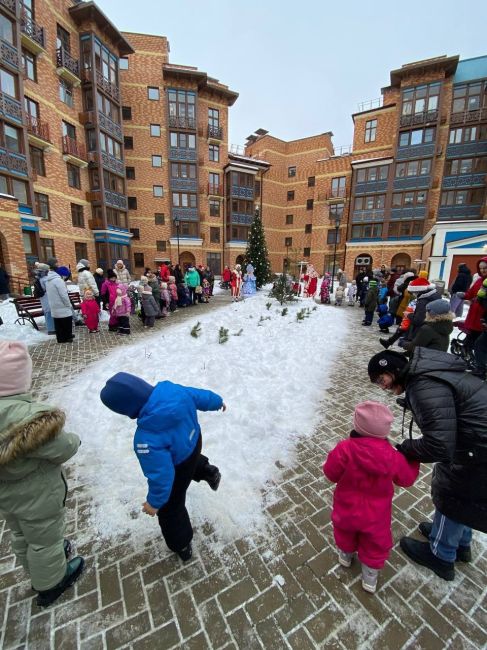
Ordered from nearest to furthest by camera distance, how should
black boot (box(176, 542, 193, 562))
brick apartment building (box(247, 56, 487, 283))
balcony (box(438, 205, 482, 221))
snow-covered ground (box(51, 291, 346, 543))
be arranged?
black boot (box(176, 542, 193, 562)) < snow-covered ground (box(51, 291, 346, 543)) < brick apartment building (box(247, 56, 487, 283)) < balcony (box(438, 205, 482, 221))

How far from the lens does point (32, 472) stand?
1722mm

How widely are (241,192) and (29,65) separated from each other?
1885 centimetres

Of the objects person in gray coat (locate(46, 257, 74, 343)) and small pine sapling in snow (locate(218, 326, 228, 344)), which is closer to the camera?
small pine sapling in snow (locate(218, 326, 228, 344))

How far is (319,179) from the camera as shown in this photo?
31969 millimetres

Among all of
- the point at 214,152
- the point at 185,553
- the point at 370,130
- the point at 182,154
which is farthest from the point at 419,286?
the point at 370,130

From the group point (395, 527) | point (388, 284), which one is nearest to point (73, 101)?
point (388, 284)

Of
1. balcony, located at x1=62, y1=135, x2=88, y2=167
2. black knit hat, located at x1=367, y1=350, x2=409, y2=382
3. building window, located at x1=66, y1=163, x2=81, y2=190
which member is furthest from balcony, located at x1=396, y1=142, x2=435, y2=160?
black knit hat, located at x1=367, y1=350, x2=409, y2=382

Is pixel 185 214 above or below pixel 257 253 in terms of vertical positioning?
above

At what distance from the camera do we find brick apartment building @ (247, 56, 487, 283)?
2378cm

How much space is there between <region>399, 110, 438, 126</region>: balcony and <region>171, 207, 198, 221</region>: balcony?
2085cm

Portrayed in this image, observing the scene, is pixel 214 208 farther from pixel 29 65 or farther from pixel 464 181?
pixel 464 181

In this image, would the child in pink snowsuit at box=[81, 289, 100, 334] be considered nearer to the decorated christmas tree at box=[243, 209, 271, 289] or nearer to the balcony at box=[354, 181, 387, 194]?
the decorated christmas tree at box=[243, 209, 271, 289]

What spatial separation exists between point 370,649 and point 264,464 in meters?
1.67

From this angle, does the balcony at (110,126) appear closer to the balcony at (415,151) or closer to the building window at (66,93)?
the building window at (66,93)
